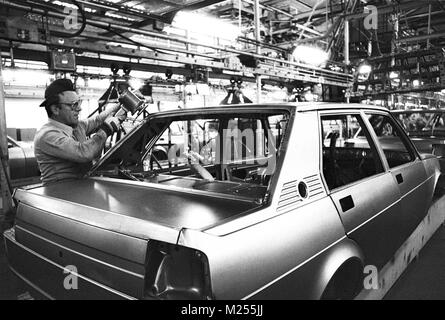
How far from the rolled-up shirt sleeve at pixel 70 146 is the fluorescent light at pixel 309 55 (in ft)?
18.5

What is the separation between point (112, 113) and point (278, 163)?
6.95ft

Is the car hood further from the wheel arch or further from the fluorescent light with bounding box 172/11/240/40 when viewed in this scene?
the fluorescent light with bounding box 172/11/240/40

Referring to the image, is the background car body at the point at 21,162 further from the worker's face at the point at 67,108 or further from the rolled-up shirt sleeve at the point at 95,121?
the worker's face at the point at 67,108

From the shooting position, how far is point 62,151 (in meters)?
2.62

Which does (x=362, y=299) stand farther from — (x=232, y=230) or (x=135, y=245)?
(x=135, y=245)

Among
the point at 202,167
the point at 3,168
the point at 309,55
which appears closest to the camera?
the point at 202,167

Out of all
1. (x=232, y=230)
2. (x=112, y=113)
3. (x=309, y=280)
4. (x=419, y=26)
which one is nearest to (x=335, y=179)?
(x=309, y=280)

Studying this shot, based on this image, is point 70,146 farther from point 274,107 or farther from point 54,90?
point 274,107

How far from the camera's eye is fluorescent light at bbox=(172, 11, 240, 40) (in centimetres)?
576

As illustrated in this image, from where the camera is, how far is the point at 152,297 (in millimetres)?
1319

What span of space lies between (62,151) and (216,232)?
182 centimetres

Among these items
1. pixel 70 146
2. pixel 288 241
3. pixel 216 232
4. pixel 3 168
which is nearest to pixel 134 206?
pixel 216 232

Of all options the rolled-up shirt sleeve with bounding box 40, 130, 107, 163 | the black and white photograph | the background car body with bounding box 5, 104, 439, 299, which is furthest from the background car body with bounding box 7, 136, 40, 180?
the background car body with bounding box 5, 104, 439, 299

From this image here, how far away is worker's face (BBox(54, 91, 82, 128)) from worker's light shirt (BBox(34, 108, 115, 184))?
2.0 inches
